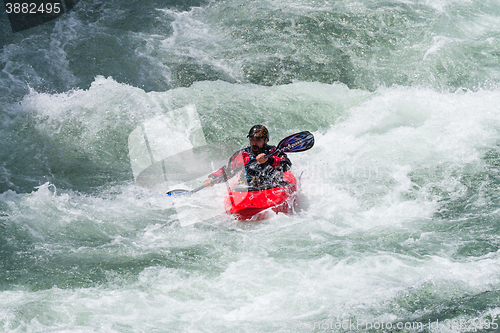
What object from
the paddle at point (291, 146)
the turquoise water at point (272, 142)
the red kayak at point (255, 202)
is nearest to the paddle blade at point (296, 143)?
the paddle at point (291, 146)

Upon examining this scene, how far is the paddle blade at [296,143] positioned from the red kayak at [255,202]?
0.48m

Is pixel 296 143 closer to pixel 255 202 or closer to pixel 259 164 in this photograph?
pixel 259 164

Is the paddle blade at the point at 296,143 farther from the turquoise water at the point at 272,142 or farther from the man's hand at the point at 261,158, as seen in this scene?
the turquoise water at the point at 272,142

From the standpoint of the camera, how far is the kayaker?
5242 mm

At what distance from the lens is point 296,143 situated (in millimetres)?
5469

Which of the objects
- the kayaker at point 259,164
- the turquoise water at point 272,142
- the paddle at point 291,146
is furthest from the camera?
the paddle at point 291,146

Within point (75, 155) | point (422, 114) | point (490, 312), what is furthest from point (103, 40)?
point (490, 312)

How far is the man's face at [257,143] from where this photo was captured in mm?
5262

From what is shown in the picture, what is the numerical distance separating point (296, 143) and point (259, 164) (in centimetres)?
56

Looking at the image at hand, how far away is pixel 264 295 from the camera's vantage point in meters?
4.02

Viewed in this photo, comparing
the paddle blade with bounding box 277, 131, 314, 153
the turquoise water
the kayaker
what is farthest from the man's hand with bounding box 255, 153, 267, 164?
the turquoise water

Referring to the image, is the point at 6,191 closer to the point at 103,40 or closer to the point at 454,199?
the point at 103,40

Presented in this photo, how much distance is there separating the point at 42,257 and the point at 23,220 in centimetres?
80

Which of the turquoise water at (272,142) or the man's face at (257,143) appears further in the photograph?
the man's face at (257,143)
